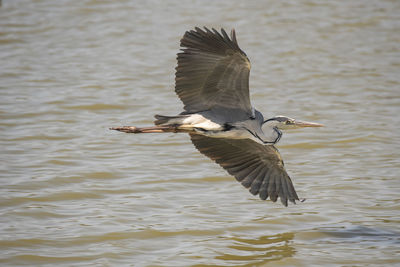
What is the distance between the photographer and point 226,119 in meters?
6.39

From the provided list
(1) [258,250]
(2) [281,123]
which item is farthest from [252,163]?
(1) [258,250]

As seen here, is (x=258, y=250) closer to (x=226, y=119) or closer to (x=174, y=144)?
(x=226, y=119)

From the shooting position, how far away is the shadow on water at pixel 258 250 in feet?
19.7

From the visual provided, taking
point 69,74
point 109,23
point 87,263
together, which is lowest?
point 87,263

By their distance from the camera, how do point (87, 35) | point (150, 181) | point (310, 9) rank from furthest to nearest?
point (310, 9), point (87, 35), point (150, 181)

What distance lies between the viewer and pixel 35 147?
28.3 feet

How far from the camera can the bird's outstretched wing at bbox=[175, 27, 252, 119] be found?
578cm

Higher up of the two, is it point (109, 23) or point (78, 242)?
point (109, 23)

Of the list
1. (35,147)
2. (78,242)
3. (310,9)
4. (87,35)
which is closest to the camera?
(78,242)

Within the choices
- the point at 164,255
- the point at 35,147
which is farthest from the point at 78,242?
the point at 35,147

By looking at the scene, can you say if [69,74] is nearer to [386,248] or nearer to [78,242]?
[78,242]

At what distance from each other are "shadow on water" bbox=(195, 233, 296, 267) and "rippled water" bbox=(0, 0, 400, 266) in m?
0.02

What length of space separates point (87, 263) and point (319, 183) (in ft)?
9.95

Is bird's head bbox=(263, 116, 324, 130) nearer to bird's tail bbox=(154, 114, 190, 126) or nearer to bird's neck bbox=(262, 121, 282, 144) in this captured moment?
bird's neck bbox=(262, 121, 282, 144)
